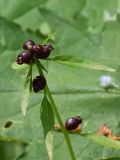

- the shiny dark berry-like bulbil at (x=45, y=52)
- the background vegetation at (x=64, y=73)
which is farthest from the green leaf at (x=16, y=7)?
the shiny dark berry-like bulbil at (x=45, y=52)

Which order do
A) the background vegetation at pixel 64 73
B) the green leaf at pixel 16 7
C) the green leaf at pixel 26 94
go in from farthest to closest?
the green leaf at pixel 16 7
the background vegetation at pixel 64 73
the green leaf at pixel 26 94

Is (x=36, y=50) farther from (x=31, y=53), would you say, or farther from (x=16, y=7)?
(x=16, y=7)

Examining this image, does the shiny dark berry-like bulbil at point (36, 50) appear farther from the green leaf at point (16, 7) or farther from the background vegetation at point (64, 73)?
the green leaf at point (16, 7)

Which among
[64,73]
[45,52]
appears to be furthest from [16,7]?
[45,52]

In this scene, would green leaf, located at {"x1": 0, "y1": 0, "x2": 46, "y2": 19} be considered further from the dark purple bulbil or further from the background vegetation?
the dark purple bulbil

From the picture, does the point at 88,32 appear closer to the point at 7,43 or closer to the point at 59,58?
the point at 7,43

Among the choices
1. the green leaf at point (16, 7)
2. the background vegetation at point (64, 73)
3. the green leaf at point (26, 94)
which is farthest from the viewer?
the green leaf at point (16, 7)

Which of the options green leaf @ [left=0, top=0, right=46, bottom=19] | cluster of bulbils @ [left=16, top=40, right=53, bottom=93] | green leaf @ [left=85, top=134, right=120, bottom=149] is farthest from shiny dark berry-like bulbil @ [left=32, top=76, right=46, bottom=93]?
green leaf @ [left=0, top=0, right=46, bottom=19]
